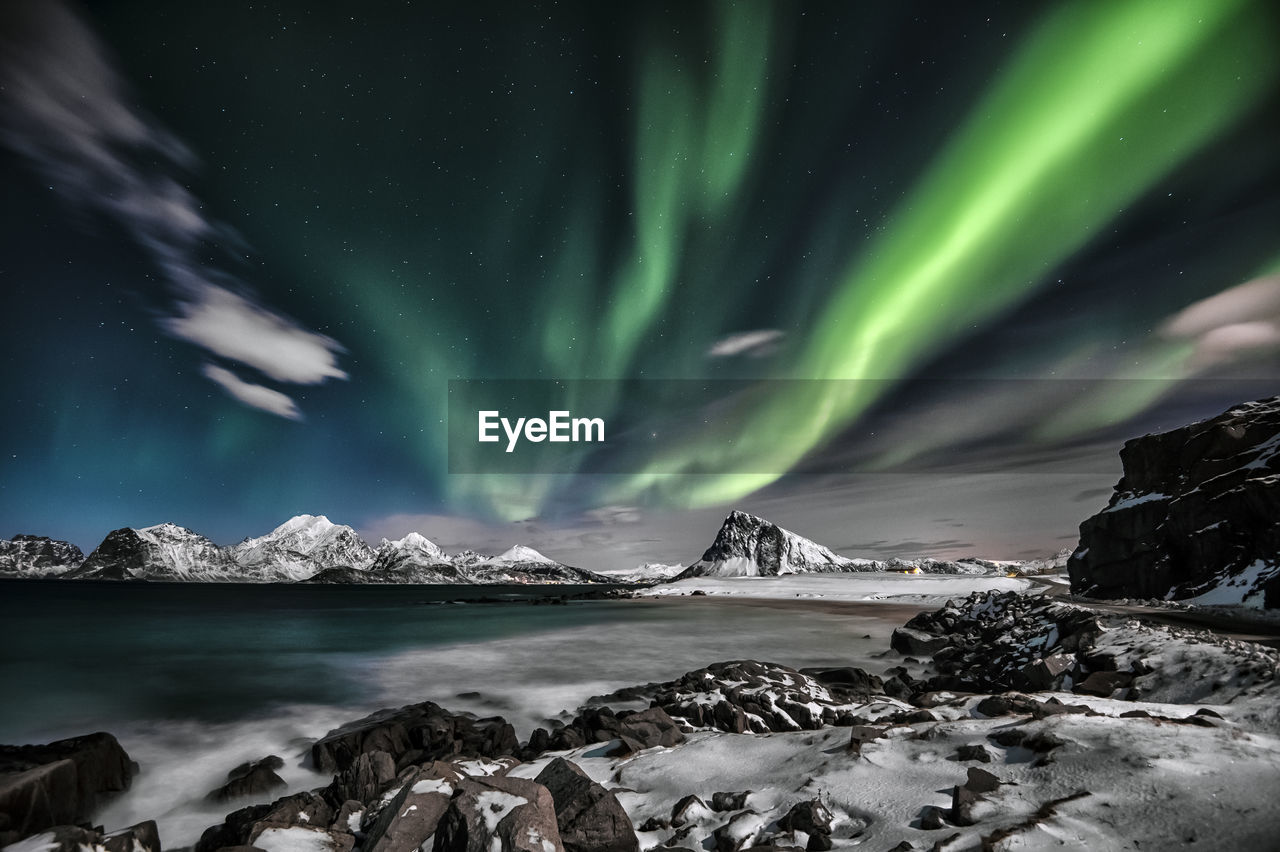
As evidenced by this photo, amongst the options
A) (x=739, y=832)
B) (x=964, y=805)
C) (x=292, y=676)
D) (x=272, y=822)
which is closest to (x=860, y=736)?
(x=964, y=805)

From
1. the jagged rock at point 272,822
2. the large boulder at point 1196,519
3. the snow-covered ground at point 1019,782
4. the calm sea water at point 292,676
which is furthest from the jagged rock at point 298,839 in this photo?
the large boulder at point 1196,519

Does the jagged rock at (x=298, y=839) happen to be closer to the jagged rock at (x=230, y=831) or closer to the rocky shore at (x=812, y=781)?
the rocky shore at (x=812, y=781)

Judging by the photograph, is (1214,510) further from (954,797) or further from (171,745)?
(171,745)

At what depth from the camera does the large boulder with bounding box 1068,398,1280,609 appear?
27156mm

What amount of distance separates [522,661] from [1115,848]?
25.4 metres

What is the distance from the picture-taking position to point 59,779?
8133mm

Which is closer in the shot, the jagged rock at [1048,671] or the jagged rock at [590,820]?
the jagged rock at [590,820]

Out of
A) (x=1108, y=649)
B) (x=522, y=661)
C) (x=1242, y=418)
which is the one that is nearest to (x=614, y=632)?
(x=522, y=661)

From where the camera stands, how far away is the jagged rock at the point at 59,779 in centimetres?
705

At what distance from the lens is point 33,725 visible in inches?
651

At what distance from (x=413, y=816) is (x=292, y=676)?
76.2 feet

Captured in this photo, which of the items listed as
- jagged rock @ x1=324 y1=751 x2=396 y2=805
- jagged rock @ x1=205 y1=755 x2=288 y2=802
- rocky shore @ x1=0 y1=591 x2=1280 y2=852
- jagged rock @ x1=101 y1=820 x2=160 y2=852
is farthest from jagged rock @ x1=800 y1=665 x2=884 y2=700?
jagged rock @ x1=101 y1=820 x2=160 y2=852

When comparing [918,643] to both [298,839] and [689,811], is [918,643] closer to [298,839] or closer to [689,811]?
[689,811]

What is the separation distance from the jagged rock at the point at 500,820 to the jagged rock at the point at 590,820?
1.11 ft
